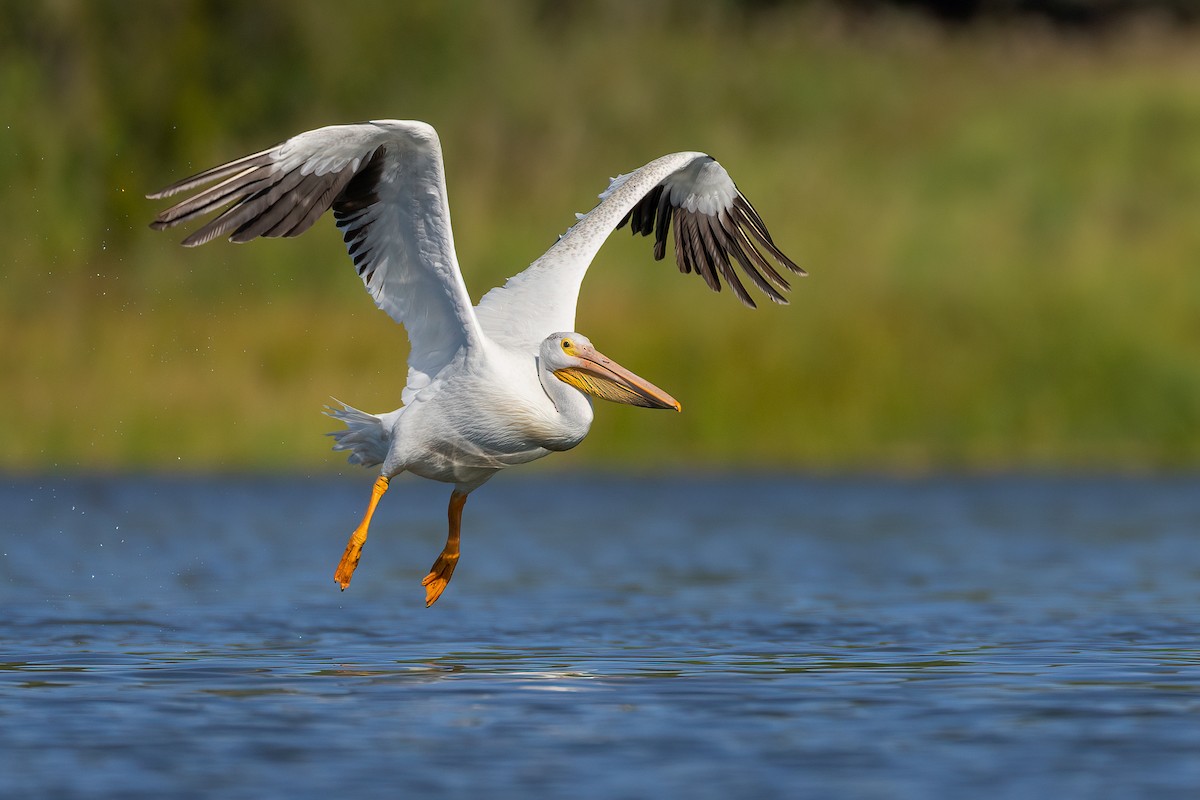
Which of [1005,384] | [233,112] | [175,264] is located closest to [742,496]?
[1005,384]

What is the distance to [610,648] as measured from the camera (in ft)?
31.5

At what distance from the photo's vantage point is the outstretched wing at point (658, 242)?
34.5 ft

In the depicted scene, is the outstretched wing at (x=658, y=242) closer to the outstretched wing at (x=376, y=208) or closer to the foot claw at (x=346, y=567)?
the outstretched wing at (x=376, y=208)

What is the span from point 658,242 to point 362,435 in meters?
2.40

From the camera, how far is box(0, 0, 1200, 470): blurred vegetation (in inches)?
696

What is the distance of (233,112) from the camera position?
21.5 meters

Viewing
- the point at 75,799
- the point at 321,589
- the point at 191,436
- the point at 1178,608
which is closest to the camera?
the point at 75,799

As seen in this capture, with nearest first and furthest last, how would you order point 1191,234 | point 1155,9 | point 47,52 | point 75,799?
point 75,799, point 1191,234, point 47,52, point 1155,9

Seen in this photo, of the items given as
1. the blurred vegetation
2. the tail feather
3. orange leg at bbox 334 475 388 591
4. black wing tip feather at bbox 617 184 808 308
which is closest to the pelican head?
the tail feather

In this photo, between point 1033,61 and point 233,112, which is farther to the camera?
point 1033,61

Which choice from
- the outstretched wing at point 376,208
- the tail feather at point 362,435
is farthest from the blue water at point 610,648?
the outstretched wing at point 376,208

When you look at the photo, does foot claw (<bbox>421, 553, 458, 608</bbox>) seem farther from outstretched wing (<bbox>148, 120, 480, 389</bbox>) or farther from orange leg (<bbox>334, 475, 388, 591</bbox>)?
outstretched wing (<bbox>148, 120, 480, 389</bbox>)

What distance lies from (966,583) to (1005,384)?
6.02 metres

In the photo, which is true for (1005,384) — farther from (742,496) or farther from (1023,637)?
(1023,637)
